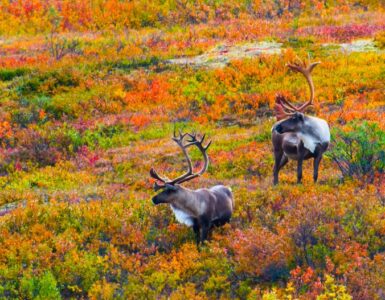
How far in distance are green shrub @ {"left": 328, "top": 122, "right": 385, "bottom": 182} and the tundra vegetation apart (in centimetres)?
3

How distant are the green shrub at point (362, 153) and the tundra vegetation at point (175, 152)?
0.11 ft

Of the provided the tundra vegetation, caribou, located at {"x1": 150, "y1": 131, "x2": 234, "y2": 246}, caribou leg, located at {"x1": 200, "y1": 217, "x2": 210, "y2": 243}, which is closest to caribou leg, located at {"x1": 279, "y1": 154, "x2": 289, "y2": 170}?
the tundra vegetation

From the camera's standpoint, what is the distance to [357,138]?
47.0 ft

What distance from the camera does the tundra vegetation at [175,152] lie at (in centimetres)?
1013

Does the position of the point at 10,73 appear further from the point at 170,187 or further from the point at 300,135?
the point at 170,187

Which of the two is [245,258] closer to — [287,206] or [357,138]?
[287,206]

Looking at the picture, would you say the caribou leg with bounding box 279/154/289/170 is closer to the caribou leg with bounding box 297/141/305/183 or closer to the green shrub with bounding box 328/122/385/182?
the caribou leg with bounding box 297/141/305/183

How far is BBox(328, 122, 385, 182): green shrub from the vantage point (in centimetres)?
1398

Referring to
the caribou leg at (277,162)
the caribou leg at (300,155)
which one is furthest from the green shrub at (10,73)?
the caribou leg at (300,155)

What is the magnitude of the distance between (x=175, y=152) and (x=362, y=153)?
5736mm

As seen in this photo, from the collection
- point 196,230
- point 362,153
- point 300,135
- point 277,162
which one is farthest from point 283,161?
point 196,230

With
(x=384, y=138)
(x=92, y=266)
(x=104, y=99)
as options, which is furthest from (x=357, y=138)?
(x=104, y=99)

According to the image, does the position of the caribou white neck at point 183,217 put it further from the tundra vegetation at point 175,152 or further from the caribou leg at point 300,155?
the caribou leg at point 300,155

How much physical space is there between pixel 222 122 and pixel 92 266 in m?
11.3
